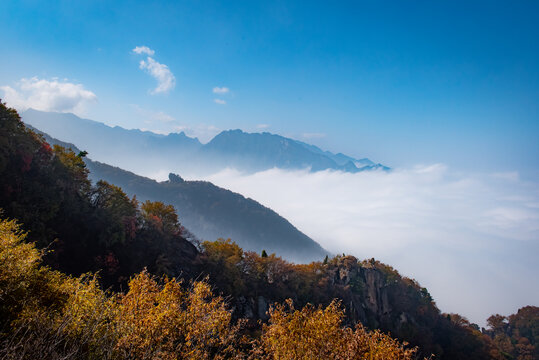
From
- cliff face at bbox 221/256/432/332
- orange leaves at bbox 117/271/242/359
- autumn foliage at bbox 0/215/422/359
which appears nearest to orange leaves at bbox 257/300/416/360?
autumn foliage at bbox 0/215/422/359

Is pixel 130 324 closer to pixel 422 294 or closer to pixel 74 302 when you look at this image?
pixel 74 302

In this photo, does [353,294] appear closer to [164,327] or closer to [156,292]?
[156,292]

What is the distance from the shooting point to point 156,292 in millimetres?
24062

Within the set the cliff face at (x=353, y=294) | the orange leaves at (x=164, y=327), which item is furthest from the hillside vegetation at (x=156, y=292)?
the cliff face at (x=353, y=294)

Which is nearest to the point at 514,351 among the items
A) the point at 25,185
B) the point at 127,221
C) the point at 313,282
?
the point at 313,282

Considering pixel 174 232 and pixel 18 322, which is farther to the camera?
pixel 174 232

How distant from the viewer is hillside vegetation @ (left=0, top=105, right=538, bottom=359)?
1864 cm

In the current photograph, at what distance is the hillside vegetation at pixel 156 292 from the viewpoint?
61.2 ft

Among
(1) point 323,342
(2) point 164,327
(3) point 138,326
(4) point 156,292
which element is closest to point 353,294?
(1) point 323,342

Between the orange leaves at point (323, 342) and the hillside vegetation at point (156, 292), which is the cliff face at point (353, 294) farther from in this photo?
the orange leaves at point (323, 342)

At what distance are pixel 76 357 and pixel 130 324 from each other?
3.15 m

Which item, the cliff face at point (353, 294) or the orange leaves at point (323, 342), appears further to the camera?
the cliff face at point (353, 294)

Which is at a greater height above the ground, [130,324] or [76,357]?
[130,324]

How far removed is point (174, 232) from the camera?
270 ft
